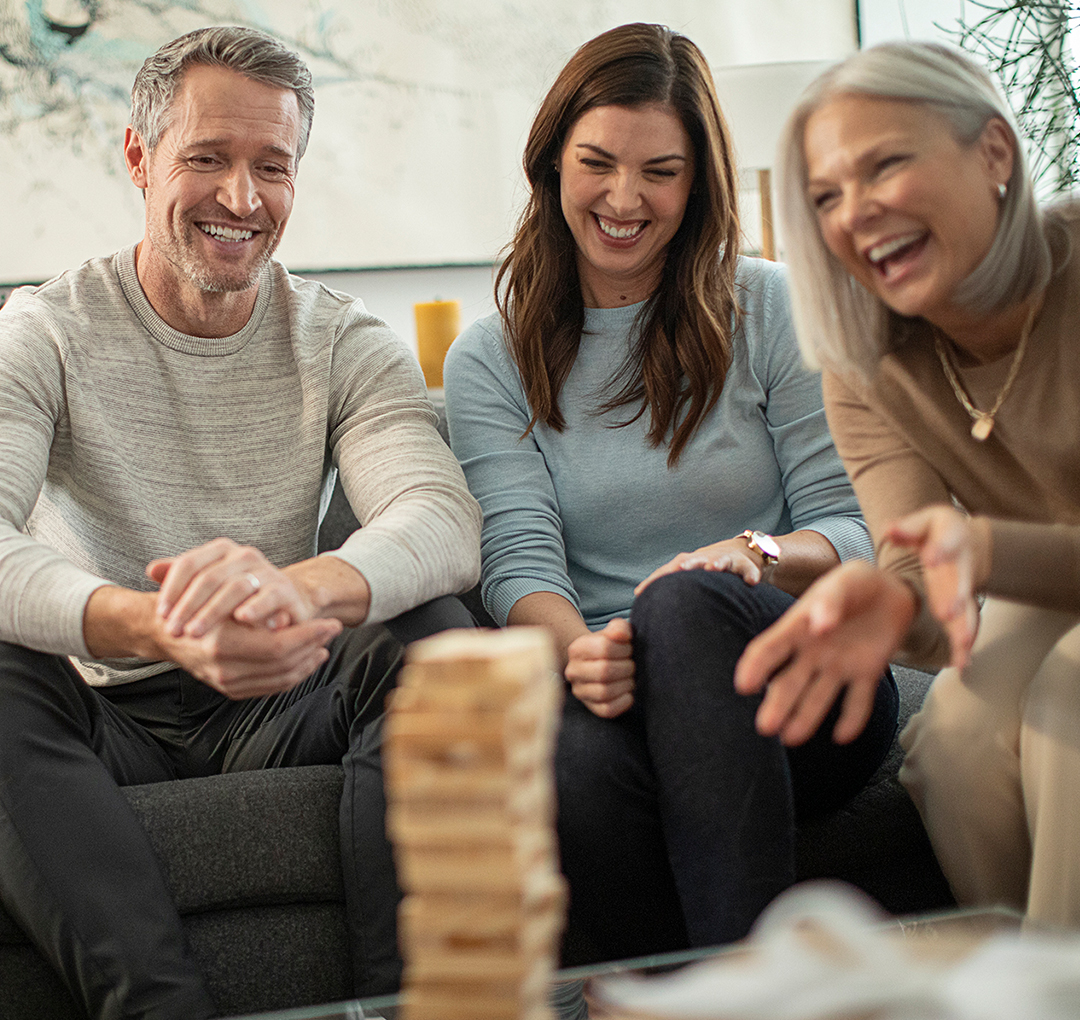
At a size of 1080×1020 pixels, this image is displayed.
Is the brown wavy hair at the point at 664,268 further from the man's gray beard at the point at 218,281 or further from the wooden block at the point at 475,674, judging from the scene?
the wooden block at the point at 475,674

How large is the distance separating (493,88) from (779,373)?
1.56 metres

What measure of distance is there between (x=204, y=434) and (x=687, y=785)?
80 centimetres

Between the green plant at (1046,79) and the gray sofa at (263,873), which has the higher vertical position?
the green plant at (1046,79)

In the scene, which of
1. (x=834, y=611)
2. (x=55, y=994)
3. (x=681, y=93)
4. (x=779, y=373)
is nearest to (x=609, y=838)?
(x=834, y=611)

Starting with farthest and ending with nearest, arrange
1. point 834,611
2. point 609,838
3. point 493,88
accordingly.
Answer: point 493,88, point 609,838, point 834,611

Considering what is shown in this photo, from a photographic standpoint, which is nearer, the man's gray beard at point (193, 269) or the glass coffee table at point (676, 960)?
the glass coffee table at point (676, 960)

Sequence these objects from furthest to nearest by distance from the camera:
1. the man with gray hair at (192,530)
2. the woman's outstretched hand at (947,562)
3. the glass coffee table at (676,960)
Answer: the man with gray hair at (192,530), the woman's outstretched hand at (947,562), the glass coffee table at (676,960)

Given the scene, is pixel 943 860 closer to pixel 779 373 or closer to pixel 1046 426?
pixel 1046 426

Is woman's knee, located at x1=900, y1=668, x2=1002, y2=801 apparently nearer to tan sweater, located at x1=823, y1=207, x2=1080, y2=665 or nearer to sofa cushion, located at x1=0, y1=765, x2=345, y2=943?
tan sweater, located at x1=823, y1=207, x2=1080, y2=665

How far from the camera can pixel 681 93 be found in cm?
152

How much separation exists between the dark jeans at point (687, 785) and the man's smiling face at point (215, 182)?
2.41 ft

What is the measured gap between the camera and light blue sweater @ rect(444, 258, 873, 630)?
151cm

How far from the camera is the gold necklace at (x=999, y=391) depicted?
116 centimetres

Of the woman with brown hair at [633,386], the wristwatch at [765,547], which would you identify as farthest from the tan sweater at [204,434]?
the wristwatch at [765,547]
